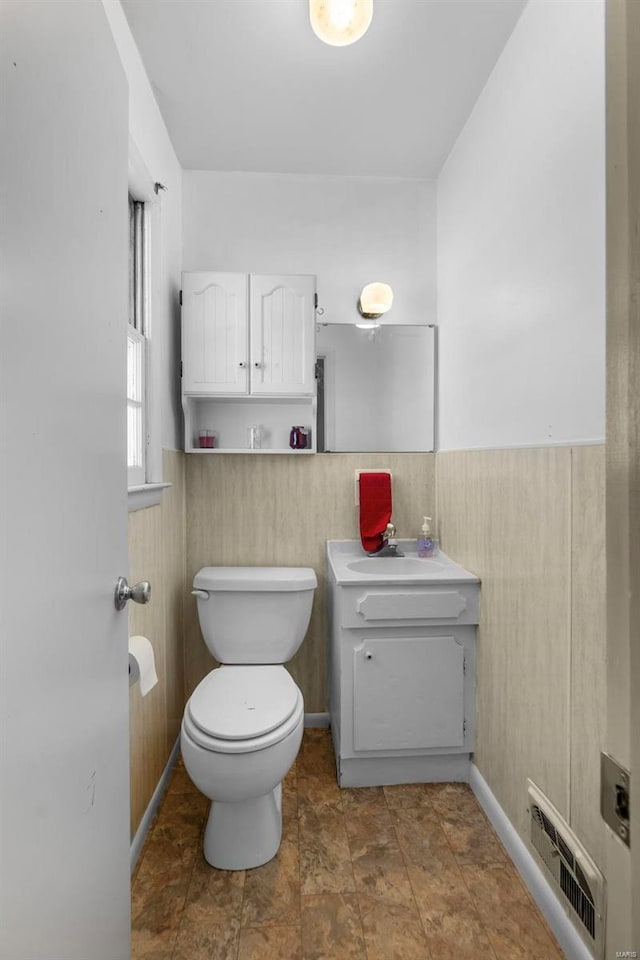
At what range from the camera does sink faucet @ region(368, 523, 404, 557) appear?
2.26 metres

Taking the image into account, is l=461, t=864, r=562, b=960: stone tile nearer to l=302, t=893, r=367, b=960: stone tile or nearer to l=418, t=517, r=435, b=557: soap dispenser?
l=302, t=893, r=367, b=960: stone tile

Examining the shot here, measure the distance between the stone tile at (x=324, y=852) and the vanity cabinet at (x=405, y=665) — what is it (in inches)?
7.4

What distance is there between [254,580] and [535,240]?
1527mm

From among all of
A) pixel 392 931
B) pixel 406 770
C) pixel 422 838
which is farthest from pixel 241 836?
pixel 406 770

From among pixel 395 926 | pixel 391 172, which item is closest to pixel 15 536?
pixel 395 926

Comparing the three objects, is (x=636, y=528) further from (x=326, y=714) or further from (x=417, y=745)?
(x=326, y=714)

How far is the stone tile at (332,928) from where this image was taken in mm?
1253

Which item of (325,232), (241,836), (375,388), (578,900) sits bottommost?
(241,836)

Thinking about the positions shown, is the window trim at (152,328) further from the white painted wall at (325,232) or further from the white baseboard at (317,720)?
the white baseboard at (317,720)

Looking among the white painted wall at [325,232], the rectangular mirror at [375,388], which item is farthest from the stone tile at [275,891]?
the white painted wall at [325,232]

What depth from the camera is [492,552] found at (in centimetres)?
175

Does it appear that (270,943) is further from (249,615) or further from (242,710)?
(249,615)

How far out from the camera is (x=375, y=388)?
2.38 metres

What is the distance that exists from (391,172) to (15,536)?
2.38 metres
